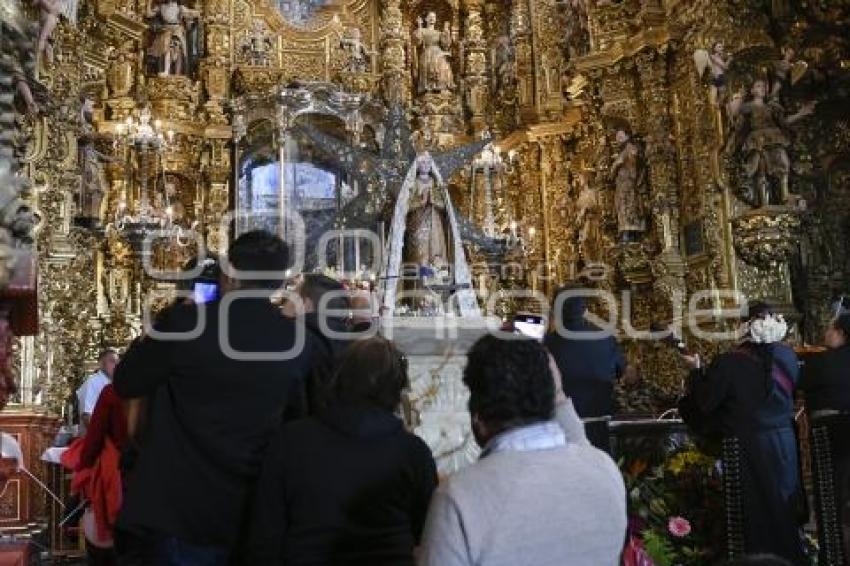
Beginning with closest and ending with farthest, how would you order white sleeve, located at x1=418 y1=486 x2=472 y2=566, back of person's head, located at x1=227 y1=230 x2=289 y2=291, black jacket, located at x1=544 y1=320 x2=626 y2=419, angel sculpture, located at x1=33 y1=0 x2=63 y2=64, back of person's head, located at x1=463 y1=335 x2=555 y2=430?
white sleeve, located at x1=418 y1=486 x2=472 y2=566 < back of person's head, located at x1=463 y1=335 x2=555 y2=430 < back of person's head, located at x1=227 y1=230 x2=289 y2=291 < black jacket, located at x1=544 y1=320 x2=626 y2=419 < angel sculpture, located at x1=33 y1=0 x2=63 y2=64

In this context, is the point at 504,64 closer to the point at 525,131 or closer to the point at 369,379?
the point at 525,131

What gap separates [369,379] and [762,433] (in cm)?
355

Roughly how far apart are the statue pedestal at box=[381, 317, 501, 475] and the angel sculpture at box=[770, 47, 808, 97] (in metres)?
6.54

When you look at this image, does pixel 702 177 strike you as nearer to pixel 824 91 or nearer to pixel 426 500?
pixel 824 91

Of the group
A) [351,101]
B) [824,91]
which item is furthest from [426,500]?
[351,101]

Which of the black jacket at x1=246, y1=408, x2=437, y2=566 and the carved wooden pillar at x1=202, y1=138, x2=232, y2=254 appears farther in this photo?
the carved wooden pillar at x1=202, y1=138, x2=232, y2=254

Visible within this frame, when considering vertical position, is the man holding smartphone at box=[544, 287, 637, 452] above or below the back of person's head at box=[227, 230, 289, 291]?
below

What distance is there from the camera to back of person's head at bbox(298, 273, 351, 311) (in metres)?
3.68

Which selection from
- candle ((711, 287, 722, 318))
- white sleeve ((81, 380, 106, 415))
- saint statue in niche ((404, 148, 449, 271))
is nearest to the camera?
white sleeve ((81, 380, 106, 415))

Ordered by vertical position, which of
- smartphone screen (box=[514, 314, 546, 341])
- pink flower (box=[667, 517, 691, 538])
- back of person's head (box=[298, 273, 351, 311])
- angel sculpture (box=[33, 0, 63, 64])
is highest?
angel sculpture (box=[33, 0, 63, 64])

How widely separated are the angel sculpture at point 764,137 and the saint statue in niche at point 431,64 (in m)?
7.24

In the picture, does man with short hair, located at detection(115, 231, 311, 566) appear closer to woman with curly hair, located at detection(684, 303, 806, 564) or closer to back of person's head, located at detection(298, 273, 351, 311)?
back of person's head, located at detection(298, 273, 351, 311)

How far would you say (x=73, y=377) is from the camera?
12.6 meters

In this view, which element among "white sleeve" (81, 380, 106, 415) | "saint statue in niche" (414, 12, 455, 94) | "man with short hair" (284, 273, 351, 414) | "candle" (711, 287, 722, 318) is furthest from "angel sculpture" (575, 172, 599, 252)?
"man with short hair" (284, 273, 351, 414)
